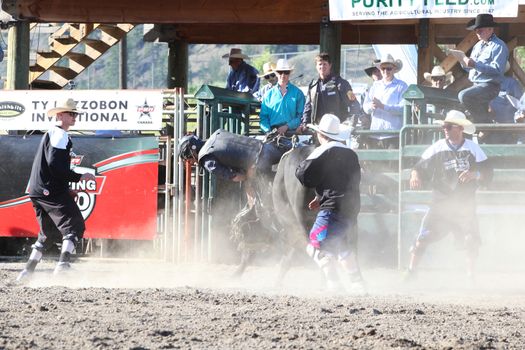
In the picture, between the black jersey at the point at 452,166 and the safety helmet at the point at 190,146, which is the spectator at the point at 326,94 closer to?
the safety helmet at the point at 190,146

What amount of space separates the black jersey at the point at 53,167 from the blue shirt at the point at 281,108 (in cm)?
320

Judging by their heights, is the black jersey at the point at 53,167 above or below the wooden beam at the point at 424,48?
below

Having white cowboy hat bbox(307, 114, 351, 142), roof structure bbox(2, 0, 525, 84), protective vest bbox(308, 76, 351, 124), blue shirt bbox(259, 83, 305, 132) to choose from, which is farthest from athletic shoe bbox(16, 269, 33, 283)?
roof structure bbox(2, 0, 525, 84)

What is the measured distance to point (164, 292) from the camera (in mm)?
9305

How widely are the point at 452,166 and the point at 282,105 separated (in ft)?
9.40

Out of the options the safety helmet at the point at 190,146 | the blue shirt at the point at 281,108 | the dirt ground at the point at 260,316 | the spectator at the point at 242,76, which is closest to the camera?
the dirt ground at the point at 260,316

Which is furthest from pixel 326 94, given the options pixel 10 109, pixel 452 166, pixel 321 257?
pixel 10 109

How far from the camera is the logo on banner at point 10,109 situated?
13.7 m

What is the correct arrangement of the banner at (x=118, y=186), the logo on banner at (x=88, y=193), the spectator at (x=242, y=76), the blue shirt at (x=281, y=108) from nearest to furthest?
the blue shirt at (x=281, y=108) < the banner at (x=118, y=186) < the logo on banner at (x=88, y=193) < the spectator at (x=242, y=76)

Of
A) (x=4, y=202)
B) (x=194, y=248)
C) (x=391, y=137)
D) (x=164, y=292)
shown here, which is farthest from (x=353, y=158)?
(x=4, y=202)

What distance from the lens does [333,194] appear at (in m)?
9.59

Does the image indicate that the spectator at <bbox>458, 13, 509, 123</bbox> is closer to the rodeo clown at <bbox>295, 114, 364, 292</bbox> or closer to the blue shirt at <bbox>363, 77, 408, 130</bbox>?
the blue shirt at <bbox>363, 77, 408, 130</bbox>

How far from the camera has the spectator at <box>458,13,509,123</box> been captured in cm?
1213

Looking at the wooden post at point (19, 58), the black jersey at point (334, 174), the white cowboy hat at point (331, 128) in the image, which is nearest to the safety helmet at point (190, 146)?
the black jersey at point (334, 174)
